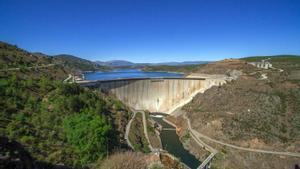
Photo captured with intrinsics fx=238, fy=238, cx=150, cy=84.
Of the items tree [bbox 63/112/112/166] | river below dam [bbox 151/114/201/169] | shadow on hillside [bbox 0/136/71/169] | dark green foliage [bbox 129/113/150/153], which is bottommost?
river below dam [bbox 151/114/201/169]

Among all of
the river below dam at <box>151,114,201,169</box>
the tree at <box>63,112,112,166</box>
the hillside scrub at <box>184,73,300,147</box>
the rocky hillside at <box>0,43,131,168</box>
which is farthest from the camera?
the hillside scrub at <box>184,73,300,147</box>

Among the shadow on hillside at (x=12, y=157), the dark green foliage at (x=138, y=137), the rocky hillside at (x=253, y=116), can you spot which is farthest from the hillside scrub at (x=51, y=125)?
the rocky hillside at (x=253, y=116)

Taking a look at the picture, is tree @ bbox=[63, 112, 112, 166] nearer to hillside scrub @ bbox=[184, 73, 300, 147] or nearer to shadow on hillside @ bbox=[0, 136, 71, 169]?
shadow on hillside @ bbox=[0, 136, 71, 169]

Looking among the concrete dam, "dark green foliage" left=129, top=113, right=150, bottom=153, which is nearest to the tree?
"dark green foliage" left=129, top=113, right=150, bottom=153

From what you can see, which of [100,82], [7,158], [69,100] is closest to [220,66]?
[100,82]

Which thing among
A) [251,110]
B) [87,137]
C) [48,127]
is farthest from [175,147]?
[48,127]
